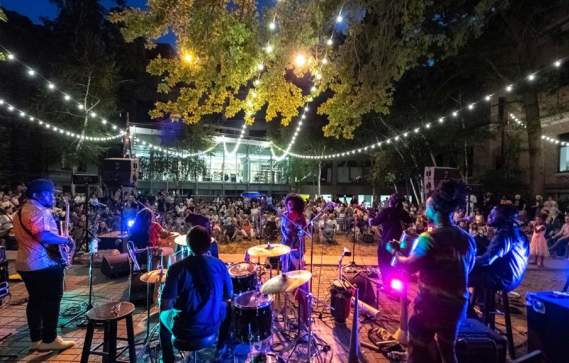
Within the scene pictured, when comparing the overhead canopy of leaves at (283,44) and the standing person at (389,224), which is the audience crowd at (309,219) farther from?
the overhead canopy of leaves at (283,44)

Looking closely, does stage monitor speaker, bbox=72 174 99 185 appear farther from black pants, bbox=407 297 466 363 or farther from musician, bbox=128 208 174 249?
black pants, bbox=407 297 466 363

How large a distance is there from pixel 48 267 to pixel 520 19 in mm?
19587

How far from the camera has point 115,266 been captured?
6.90 meters

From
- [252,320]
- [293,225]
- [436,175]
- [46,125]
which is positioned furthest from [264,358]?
[46,125]

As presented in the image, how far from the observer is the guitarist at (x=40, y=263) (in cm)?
376

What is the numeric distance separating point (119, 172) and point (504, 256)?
9010 millimetres

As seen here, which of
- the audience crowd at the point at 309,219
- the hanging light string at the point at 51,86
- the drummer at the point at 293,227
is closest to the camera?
the drummer at the point at 293,227

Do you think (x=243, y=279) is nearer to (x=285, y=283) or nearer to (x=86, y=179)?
(x=285, y=283)

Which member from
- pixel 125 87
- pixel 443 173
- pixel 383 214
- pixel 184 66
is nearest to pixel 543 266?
pixel 443 173

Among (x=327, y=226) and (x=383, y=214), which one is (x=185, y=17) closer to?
(x=383, y=214)

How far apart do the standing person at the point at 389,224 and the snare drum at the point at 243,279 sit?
8.33 ft

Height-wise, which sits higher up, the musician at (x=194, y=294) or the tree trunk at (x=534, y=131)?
the tree trunk at (x=534, y=131)

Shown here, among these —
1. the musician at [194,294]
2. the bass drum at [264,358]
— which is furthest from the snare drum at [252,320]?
the bass drum at [264,358]

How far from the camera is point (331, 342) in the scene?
4.34m
